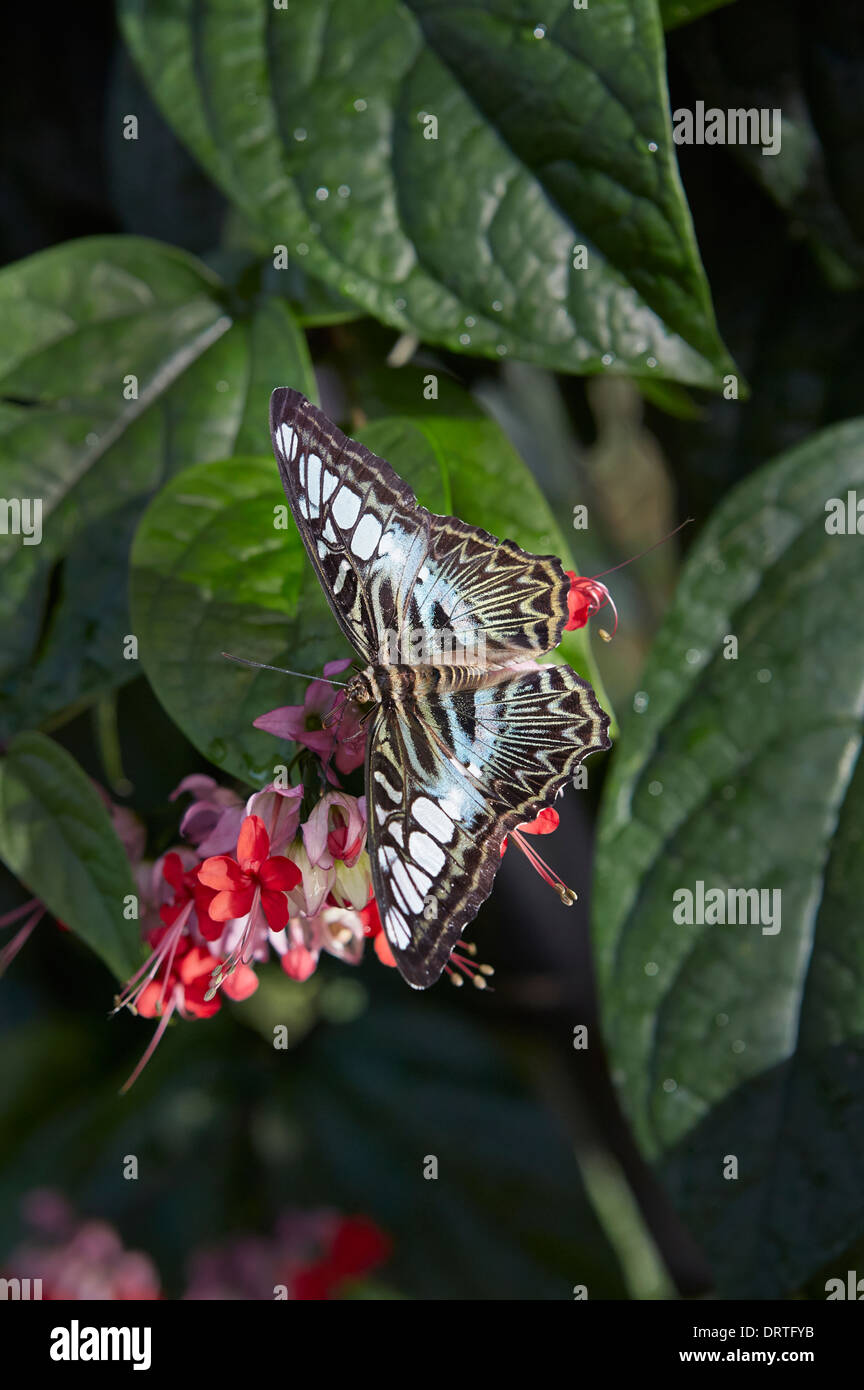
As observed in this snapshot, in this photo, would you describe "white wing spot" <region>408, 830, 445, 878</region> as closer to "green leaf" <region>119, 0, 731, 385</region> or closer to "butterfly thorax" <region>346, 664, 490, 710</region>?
"butterfly thorax" <region>346, 664, 490, 710</region>

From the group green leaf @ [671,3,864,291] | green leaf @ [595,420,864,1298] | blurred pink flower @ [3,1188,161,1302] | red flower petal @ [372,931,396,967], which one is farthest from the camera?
blurred pink flower @ [3,1188,161,1302]

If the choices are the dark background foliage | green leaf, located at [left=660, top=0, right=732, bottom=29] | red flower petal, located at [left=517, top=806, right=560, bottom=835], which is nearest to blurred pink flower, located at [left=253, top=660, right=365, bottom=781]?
red flower petal, located at [left=517, top=806, right=560, bottom=835]

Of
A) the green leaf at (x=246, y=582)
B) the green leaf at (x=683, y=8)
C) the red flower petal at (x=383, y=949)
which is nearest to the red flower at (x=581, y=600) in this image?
the green leaf at (x=246, y=582)

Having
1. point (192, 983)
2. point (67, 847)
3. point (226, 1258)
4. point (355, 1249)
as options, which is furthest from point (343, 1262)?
point (67, 847)

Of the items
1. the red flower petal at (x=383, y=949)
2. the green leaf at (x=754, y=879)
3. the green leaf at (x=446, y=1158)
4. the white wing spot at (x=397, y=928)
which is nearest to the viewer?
the white wing spot at (x=397, y=928)

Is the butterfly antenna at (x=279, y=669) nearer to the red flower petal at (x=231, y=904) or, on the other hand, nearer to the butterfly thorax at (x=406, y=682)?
the butterfly thorax at (x=406, y=682)

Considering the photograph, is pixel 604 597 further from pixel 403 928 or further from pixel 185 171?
pixel 185 171
